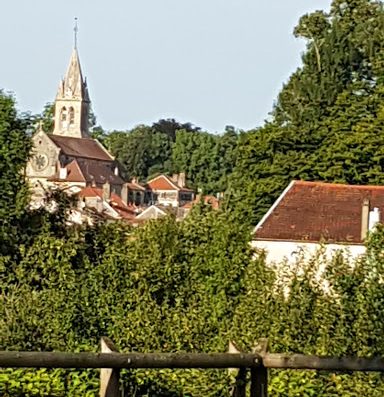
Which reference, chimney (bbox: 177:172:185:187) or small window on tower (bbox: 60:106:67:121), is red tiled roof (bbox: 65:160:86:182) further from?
small window on tower (bbox: 60:106:67:121)

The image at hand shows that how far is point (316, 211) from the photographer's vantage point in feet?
125

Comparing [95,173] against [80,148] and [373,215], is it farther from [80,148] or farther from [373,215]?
[373,215]

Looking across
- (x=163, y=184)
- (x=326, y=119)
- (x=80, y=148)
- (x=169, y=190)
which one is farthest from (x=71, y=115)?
(x=326, y=119)

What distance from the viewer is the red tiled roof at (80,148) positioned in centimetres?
13705

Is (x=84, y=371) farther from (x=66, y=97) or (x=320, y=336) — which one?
→ (x=66, y=97)

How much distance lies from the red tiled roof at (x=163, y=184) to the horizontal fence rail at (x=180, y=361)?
434 feet

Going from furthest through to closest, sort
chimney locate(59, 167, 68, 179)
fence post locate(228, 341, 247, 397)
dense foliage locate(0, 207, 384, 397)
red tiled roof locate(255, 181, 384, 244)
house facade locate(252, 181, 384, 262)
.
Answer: chimney locate(59, 167, 68, 179), red tiled roof locate(255, 181, 384, 244), house facade locate(252, 181, 384, 262), dense foliage locate(0, 207, 384, 397), fence post locate(228, 341, 247, 397)

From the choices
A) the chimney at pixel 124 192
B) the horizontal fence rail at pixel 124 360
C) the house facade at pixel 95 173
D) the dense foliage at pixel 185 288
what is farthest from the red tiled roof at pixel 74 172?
the horizontal fence rail at pixel 124 360

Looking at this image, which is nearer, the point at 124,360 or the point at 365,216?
the point at 124,360

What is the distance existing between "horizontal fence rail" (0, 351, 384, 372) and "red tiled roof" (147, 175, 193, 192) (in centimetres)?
13222

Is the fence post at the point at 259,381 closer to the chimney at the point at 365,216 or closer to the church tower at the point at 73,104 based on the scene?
the chimney at the point at 365,216

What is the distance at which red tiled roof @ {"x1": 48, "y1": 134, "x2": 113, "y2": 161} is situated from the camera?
450 ft

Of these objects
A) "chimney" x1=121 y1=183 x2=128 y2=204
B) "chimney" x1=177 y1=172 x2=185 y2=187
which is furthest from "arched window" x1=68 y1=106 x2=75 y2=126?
"chimney" x1=121 y1=183 x2=128 y2=204

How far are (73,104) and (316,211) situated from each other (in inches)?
4915
